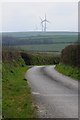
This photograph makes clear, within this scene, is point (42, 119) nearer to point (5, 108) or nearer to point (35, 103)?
point (5, 108)

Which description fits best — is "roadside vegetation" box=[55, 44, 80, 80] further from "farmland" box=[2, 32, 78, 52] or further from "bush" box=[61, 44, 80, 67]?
"farmland" box=[2, 32, 78, 52]

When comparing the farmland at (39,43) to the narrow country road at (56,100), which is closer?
the narrow country road at (56,100)

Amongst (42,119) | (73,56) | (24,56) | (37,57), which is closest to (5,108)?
(42,119)

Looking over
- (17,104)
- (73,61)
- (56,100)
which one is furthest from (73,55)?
(17,104)

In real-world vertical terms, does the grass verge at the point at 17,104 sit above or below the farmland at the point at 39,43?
above

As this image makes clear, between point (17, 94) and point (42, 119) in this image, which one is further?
point (17, 94)

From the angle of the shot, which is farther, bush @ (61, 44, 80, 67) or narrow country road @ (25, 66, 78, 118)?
bush @ (61, 44, 80, 67)

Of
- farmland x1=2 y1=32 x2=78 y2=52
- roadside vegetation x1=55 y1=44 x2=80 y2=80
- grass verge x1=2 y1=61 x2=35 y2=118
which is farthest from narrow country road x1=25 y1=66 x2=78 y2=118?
farmland x1=2 y1=32 x2=78 y2=52

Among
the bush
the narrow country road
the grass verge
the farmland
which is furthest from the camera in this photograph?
the farmland

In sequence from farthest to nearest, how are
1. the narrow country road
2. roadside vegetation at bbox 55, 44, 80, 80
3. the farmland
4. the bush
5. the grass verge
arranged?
the farmland
the bush
roadside vegetation at bbox 55, 44, 80, 80
the narrow country road
the grass verge

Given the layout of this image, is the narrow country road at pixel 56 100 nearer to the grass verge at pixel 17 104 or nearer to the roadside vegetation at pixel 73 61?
the grass verge at pixel 17 104

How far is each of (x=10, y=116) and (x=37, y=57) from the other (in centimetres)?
5519

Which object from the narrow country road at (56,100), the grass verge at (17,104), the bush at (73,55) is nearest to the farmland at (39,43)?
the bush at (73,55)

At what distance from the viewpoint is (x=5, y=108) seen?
13297mm
